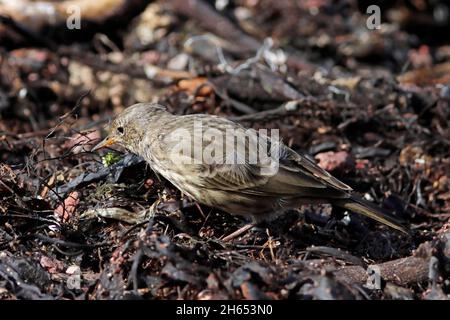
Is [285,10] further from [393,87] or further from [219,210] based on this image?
[219,210]

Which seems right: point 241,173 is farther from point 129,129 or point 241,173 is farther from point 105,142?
point 105,142

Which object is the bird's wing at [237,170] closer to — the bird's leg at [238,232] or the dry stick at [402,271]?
the bird's leg at [238,232]

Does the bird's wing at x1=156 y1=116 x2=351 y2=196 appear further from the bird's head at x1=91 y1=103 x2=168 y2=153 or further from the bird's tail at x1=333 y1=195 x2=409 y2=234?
the bird's head at x1=91 y1=103 x2=168 y2=153

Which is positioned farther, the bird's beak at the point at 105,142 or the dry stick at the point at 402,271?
the bird's beak at the point at 105,142

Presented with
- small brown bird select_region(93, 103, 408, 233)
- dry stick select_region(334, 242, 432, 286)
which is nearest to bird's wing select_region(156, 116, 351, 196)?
small brown bird select_region(93, 103, 408, 233)

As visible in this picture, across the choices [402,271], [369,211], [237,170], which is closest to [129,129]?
[237,170]

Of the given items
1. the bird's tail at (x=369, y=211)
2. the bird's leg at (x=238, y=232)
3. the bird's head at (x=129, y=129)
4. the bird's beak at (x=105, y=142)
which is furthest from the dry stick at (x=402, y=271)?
the bird's beak at (x=105, y=142)

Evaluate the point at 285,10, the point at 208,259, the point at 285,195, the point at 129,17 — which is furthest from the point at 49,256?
the point at 285,10
